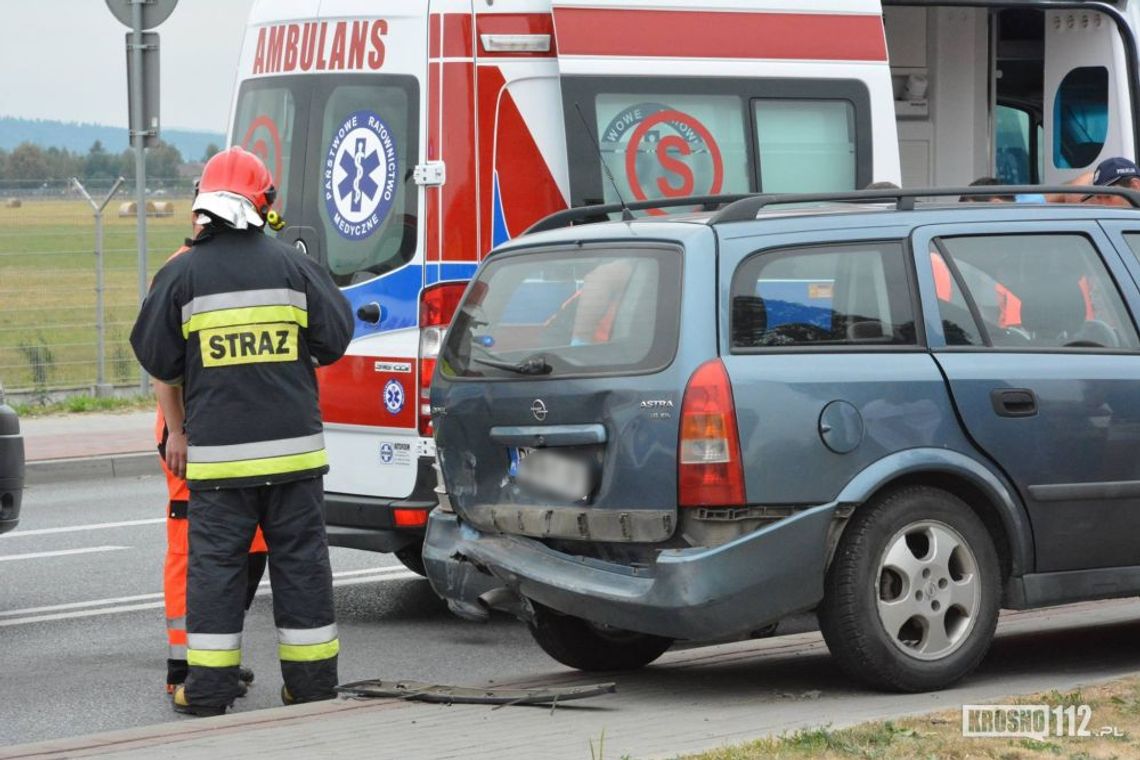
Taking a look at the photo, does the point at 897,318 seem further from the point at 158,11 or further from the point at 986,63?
the point at 158,11

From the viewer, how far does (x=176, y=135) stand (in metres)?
88.8

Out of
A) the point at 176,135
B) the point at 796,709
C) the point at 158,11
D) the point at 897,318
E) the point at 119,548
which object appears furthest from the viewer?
the point at 176,135

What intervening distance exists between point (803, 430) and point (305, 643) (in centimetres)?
185

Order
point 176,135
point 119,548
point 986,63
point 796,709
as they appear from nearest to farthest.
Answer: point 796,709 → point 119,548 → point 986,63 → point 176,135

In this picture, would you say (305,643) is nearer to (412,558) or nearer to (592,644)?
(592,644)

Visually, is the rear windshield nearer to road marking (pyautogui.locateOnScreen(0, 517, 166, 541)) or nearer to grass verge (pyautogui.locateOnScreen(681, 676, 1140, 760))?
grass verge (pyautogui.locateOnScreen(681, 676, 1140, 760))

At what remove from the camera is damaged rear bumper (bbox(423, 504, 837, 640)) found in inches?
243

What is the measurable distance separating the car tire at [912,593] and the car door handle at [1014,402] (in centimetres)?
35

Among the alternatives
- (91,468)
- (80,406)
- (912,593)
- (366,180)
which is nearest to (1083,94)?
(366,180)

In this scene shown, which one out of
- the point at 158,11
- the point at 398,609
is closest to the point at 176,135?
the point at 158,11

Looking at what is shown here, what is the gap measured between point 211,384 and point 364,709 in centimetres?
119

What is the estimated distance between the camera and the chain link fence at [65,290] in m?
18.5

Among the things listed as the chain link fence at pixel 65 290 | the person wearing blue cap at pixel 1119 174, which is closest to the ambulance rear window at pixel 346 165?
the person wearing blue cap at pixel 1119 174

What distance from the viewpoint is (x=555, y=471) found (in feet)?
21.5
